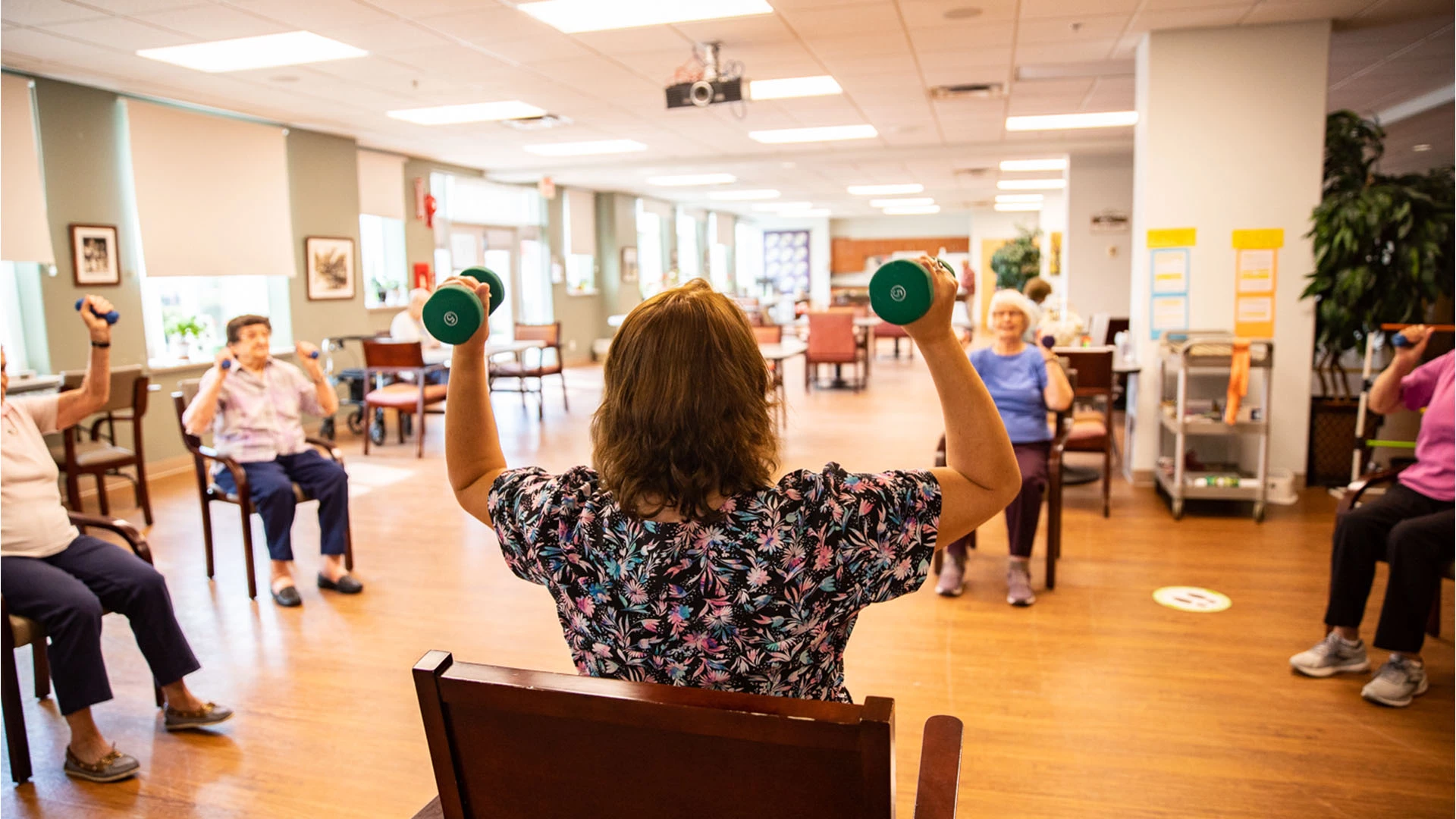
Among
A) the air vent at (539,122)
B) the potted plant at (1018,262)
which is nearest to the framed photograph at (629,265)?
the potted plant at (1018,262)

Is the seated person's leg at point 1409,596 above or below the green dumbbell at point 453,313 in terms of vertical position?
below

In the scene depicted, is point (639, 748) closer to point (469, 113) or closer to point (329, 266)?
point (469, 113)

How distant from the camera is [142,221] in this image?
6883 mm

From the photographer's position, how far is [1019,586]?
397 cm

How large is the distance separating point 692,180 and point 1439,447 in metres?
11.1

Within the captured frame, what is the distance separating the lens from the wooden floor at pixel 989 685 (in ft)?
8.33

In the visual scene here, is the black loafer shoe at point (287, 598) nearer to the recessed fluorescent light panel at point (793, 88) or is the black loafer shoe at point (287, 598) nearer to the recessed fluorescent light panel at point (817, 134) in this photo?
the recessed fluorescent light panel at point (793, 88)

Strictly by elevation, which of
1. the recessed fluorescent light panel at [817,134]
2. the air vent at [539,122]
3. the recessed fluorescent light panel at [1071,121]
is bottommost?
the air vent at [539,122]

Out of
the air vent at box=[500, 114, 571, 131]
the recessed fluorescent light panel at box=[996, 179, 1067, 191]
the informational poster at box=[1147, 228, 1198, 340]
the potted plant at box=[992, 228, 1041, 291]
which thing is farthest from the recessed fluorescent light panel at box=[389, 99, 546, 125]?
the potted plant at box=[992, 228, 1041, 291]

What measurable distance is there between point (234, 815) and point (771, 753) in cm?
211

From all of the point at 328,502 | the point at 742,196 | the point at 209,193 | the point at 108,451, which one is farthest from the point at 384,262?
the point at 742,196

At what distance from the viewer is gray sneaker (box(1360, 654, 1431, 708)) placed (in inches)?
116

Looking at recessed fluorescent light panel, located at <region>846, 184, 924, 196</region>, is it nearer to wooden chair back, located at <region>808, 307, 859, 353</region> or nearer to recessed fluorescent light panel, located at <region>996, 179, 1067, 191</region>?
recessed fluorescent light panel, located at <region>996, 179, 1067, 191</region>

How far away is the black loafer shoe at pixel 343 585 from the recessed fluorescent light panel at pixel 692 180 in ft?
30.3
